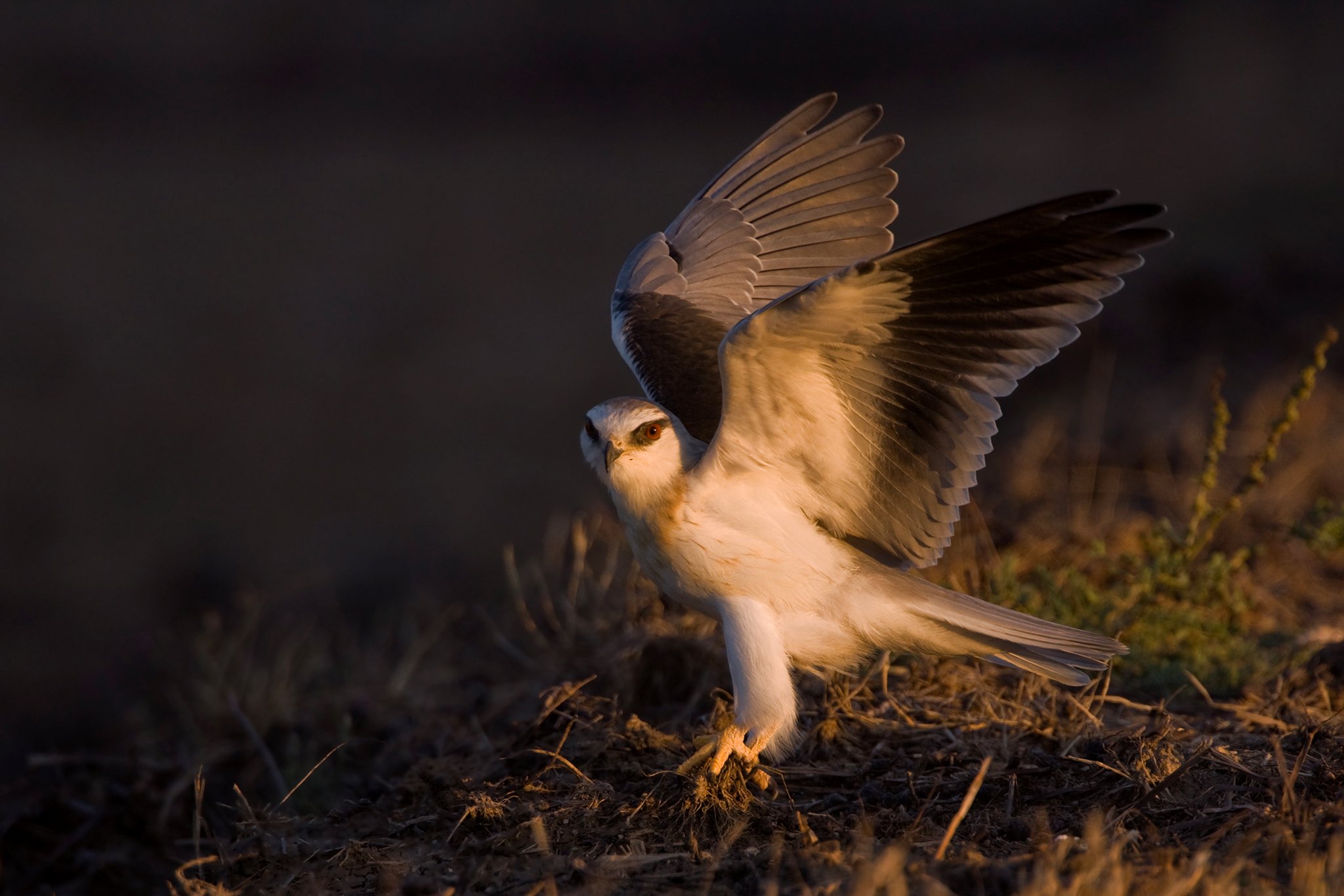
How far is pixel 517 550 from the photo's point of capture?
382 inches

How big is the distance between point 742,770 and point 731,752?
0.06m

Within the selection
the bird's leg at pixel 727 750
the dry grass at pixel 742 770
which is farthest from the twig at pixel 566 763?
the bird's leg at pixel 727 750

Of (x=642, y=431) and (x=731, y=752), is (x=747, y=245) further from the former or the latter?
(x=731, y=752)

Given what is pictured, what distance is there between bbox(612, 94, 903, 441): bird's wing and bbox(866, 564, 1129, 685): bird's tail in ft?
3.21

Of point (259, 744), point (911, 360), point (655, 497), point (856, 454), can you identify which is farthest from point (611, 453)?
point (259, 744)

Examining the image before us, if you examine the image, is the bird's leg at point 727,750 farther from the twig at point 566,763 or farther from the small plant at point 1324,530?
the small plant at point 1324,530

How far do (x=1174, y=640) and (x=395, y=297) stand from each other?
34.5 feet

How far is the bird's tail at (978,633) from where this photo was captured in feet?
12.7

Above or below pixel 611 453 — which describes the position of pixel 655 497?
below

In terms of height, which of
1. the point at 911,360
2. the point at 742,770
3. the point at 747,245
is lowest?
the point at 742,770

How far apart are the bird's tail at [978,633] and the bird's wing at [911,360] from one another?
147mm

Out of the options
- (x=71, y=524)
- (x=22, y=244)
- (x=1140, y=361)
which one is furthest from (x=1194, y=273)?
(x=22, y=244)

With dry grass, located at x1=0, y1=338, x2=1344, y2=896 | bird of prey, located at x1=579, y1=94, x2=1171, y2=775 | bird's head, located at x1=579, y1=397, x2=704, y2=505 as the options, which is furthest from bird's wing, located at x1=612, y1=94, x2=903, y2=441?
dry grass, located at x1=0, y1=338, x2=1344, y2=896

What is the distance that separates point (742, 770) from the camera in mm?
3617
